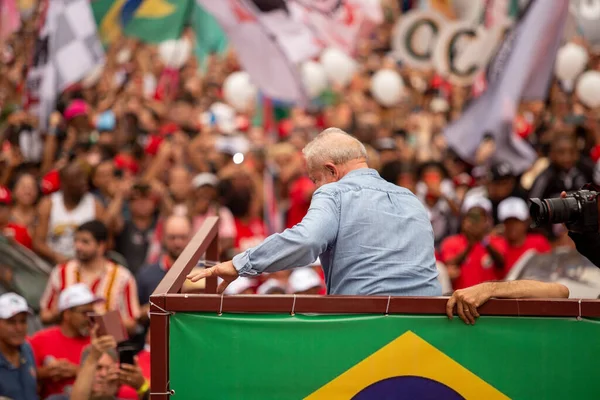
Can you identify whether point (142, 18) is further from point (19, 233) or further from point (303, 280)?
point (303, 280)

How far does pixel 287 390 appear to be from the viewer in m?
4.47

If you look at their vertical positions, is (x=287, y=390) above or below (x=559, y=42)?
below

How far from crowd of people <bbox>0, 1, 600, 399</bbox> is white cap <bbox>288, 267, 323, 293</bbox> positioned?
0.02 m

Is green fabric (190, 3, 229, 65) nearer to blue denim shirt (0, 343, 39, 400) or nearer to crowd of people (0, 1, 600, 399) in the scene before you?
crowd of people (0, 1, 600, 399)

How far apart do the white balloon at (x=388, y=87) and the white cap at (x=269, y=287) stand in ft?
24.4

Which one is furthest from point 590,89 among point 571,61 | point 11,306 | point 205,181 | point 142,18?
point 11,306

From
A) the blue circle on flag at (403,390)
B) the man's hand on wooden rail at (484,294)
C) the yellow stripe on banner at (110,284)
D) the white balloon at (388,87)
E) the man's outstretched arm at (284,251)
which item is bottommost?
the yellow stripe on banner at (110,284)

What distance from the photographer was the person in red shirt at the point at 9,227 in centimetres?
966

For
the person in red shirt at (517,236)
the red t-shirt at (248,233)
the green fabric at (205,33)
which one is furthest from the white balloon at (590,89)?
the green fabric at (205,33)

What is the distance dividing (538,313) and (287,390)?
105 centimetres

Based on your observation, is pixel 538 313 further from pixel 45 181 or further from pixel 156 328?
pixel 45 181

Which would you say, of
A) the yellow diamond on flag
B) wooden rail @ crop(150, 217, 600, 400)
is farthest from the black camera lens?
the yellow diamond on flag

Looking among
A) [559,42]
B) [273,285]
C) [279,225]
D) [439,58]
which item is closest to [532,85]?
[559,42]

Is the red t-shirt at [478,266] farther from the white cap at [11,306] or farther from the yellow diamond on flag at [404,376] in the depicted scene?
the yellow diamond on flag at [404,376]
